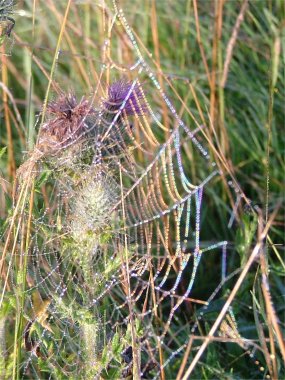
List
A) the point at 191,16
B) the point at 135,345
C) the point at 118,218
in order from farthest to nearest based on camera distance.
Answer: the point at 191,16
the point at 118,218
the point at 135,345

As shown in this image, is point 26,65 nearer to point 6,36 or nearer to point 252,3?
point 252,3

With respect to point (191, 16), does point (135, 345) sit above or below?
below

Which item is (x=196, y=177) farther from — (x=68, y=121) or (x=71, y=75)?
(x=68, y=121)

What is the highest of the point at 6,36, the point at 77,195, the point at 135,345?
the point at 6,36

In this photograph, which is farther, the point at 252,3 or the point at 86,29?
the point at 86,29

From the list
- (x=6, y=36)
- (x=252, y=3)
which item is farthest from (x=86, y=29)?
(x=6, y=36)

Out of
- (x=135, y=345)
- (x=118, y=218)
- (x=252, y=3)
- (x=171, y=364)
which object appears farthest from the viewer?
(x=252, y=3)
